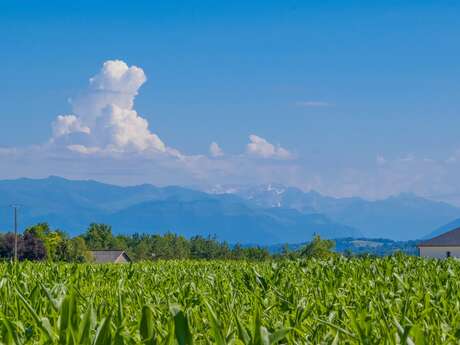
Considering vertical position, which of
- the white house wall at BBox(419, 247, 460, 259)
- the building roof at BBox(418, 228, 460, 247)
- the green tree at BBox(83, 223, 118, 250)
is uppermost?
the green tree at BBox(83, 223, 118, 250)

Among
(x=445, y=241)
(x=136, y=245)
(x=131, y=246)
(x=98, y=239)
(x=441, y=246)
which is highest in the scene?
(x=98, y=239)

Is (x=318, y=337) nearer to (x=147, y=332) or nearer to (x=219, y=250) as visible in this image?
(x=147, y=332)

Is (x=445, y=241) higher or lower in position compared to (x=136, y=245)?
lower

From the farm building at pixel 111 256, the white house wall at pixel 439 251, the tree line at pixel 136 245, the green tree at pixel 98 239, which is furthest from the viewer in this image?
the green tree at pixel 98 239

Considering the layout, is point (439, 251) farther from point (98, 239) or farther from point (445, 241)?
point (98, 239)

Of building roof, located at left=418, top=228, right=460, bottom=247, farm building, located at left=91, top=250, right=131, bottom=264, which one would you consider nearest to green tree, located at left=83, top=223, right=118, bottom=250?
farm building, located at left=91, top=250, right=131, bottom=264

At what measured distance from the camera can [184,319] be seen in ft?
5.53

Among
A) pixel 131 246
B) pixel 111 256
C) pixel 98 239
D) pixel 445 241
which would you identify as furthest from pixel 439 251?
pixel 98 239

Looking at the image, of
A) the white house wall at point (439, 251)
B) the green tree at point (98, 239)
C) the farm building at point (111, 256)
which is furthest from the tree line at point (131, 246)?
the white house wall at point (439, 251)

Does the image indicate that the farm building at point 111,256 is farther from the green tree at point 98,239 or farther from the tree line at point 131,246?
the green tree at point 98,239

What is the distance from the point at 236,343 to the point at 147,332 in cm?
27

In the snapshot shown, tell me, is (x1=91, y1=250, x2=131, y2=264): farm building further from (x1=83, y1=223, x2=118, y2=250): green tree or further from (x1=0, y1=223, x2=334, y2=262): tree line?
(x1=83, y1=223, x2=118, y2=250): green tree

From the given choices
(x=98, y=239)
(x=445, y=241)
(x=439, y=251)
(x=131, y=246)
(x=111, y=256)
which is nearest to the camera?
(x=111, y=256)

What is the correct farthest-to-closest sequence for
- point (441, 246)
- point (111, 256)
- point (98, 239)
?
1. point (98, 239)
2. point (441, 246)
3. point (111, 256)
